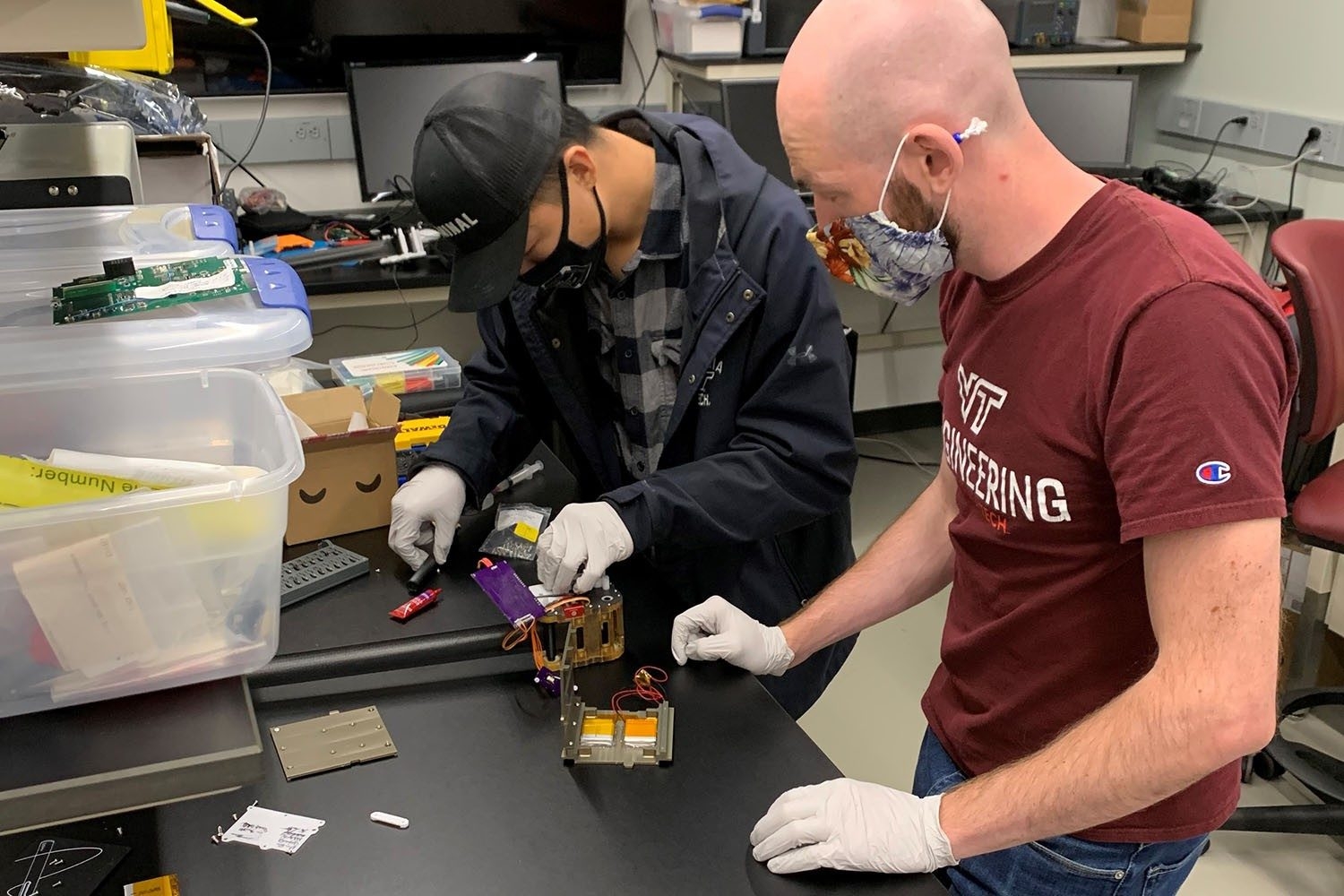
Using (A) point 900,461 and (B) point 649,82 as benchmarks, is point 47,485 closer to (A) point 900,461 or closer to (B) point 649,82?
(B) point 649,82

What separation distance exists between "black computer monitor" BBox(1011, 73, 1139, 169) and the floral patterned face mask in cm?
253

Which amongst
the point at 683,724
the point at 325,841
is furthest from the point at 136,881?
the point at 683,724

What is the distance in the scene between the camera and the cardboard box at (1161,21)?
3504mm

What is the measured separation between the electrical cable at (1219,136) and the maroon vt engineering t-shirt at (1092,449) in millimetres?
2738

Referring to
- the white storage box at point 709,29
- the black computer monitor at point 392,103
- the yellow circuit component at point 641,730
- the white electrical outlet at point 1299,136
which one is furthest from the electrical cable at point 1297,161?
the yellow circuit component at point 641,730

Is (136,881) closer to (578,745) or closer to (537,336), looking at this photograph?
(578,745)

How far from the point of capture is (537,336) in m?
1.56

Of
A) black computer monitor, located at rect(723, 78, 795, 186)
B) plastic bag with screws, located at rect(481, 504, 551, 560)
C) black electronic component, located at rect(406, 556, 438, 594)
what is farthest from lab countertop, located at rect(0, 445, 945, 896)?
black computer monitor, located at rect(723, 78, 795, 186)

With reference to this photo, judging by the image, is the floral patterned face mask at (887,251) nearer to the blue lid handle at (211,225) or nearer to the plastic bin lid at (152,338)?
the plastic bin lid at (152,338)

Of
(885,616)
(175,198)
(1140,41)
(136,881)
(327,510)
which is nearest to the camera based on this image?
(136,881)

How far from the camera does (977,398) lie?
105 centimetres

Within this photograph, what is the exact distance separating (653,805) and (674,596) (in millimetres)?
398

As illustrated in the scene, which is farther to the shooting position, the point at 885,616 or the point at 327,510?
the point at 327,510

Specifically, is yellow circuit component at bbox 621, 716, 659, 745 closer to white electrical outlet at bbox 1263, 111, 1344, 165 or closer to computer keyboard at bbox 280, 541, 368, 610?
Answer: computer keyboard at bbox 280, 541, 368, 610
